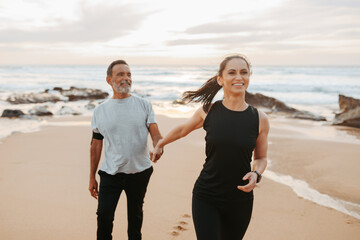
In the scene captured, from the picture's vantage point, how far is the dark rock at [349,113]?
41.1 ft

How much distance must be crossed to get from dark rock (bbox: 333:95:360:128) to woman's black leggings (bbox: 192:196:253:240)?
11449 mm

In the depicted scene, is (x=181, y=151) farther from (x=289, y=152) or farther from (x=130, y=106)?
(x=130, y=106)

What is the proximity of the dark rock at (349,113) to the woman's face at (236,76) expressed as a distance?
37.6 feet

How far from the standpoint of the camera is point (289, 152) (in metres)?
8.69

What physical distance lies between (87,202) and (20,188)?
1.43 m

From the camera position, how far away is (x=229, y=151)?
2.71m

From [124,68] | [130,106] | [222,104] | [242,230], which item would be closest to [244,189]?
[242,230]

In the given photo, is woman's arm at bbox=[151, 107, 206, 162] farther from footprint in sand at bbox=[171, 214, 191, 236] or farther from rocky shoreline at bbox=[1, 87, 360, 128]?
rocky shoreline at bbox=[1, 87, 360, 128]

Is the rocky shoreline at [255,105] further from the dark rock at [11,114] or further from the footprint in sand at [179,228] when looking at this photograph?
the footprint in sand at [179,228]

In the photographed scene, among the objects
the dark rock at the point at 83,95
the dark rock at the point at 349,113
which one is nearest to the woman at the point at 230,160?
the dark rock at the point at 349,113

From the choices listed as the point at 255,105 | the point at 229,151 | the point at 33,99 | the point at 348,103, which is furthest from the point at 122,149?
the point at 33,99

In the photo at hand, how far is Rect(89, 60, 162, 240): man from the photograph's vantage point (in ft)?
11.0

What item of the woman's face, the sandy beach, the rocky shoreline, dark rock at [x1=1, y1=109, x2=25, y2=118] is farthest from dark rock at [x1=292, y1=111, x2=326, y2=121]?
the woman's face

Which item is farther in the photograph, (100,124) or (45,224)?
(45,224)
